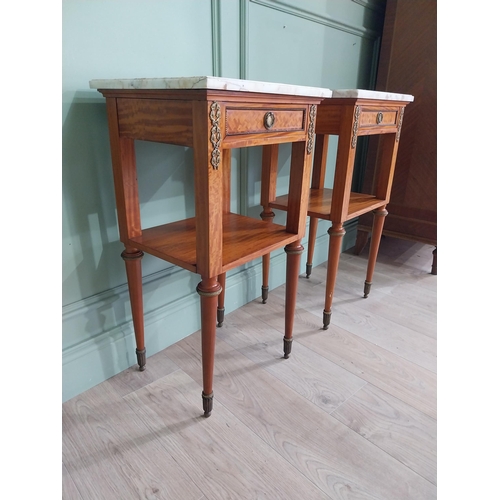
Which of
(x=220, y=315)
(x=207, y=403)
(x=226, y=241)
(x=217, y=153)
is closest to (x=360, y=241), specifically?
(x=220, y=315)

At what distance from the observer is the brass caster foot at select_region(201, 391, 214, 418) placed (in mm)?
970

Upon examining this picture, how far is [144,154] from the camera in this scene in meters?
Result: 1.07

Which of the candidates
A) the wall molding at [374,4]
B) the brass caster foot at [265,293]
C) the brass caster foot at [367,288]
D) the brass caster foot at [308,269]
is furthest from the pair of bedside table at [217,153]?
the wall molding at [374,4]

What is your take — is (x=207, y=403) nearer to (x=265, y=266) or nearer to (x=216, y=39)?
(x=265, y=266)

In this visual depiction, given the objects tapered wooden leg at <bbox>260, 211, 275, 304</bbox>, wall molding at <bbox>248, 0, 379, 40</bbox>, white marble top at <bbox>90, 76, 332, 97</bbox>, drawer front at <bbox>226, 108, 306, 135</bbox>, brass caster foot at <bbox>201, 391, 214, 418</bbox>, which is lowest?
brass caster foot at <bbox>201, 391, 214, 418</bbox>

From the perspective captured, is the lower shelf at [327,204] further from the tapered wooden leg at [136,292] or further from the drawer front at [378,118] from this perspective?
the tapered wooden leg at [136,292]

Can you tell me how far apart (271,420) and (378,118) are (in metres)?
0.98

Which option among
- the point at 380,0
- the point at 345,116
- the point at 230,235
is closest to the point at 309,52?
the point at 345,116

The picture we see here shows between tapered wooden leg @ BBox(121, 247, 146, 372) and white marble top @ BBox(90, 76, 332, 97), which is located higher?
white marble top @ BBox(90, 76, 332, 97)

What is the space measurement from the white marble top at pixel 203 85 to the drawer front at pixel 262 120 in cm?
4

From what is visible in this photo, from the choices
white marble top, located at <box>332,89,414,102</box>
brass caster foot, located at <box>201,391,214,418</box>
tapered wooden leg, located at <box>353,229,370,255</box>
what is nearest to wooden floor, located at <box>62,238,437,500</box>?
brass caster foot, located at <box>201,391,214,418</box>

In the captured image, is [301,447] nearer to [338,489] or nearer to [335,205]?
[338,489]

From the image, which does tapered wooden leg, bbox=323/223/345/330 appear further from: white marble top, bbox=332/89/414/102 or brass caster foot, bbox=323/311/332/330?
white marble top, bbox=332/89/414/102

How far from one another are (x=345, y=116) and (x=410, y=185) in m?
0.82
